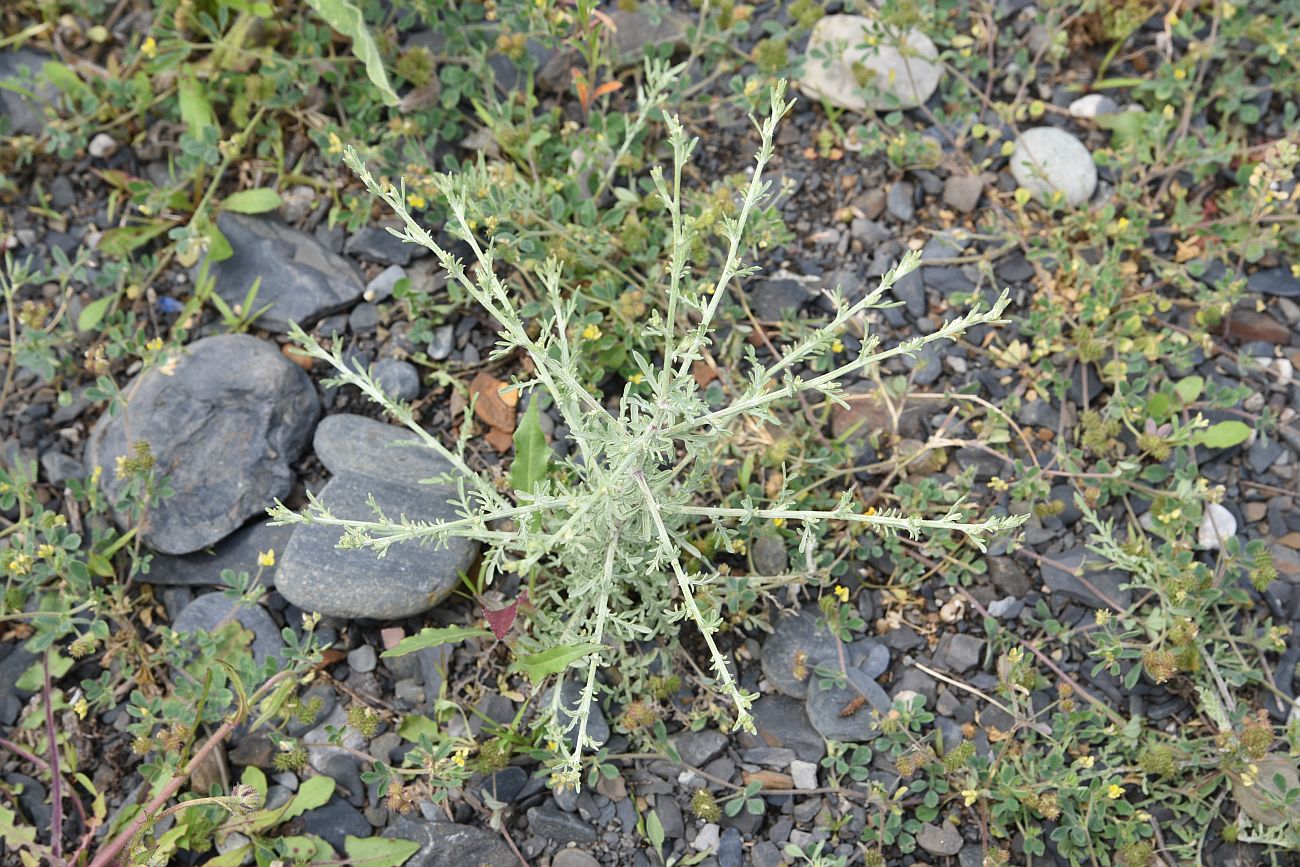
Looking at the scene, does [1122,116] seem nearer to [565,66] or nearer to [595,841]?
[565,66]

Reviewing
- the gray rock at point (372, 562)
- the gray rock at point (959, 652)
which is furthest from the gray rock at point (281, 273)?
the gray rock at point (959, 652)

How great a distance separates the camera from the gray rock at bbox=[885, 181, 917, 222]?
3885 millimetres

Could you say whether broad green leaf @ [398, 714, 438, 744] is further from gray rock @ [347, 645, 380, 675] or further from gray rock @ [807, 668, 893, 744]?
gray rock @ [807, 668, 893, 744]

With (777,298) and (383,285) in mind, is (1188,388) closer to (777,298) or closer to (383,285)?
(777,298)

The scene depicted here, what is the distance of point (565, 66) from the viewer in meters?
4.04

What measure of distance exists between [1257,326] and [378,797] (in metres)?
3.20

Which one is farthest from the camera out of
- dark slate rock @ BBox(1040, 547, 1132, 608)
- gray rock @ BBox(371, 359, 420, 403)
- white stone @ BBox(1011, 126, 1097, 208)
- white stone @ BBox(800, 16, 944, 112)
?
white stone @ BBox(800, 16, 944, 112)

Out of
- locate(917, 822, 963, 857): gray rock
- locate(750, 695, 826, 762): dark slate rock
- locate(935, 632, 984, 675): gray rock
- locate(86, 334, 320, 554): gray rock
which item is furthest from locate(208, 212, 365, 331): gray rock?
locate(917, 822, 963, 857): gray rock

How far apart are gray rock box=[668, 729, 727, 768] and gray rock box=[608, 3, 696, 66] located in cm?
240

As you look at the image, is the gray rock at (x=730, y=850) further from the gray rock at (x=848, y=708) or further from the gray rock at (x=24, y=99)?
the gray rock at (x=24, y=99)

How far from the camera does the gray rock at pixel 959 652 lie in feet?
10.8

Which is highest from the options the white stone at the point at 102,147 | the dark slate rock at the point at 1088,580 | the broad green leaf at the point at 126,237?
the white stone at the point at 102,147

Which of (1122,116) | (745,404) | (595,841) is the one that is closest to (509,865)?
(595,841)

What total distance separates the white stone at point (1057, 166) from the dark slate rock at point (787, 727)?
198 centimetres
